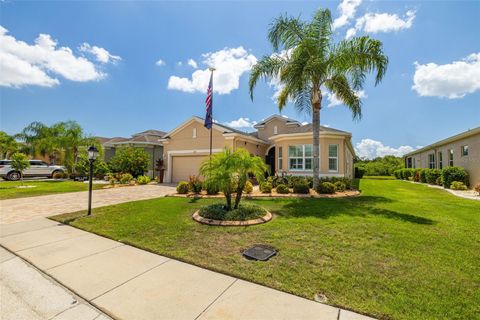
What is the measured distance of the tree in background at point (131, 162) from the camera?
18.8 metres

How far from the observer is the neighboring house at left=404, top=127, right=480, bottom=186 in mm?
13039

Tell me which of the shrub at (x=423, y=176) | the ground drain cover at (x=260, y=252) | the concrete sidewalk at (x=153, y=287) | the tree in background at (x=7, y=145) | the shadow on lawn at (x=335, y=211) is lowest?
the concrete sidewalk at (x=153, y=287)

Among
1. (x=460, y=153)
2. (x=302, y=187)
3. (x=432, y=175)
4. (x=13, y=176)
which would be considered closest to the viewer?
(x=302, y=187)

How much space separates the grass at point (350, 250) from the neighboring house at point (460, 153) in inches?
340

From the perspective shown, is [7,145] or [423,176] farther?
[7,145]

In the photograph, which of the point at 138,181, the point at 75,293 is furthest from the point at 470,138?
the point at 138,181

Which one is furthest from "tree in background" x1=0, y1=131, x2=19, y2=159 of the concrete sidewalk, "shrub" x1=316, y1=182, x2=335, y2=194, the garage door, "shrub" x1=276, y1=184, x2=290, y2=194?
"shrub" x1=316, y1=182, x2=335, y2=194

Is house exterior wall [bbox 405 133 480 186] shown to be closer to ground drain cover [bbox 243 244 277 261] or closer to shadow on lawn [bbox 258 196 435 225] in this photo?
shadow on lawn [bbox 258 196 435 225]

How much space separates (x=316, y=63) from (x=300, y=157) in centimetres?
737

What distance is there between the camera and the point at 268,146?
65.4 feet

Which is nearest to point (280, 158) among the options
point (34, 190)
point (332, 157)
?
point (332, 157)

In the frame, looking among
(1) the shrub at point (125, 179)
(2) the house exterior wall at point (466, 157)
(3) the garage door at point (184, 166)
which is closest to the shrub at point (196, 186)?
(3) the garage door at point (184, 166)

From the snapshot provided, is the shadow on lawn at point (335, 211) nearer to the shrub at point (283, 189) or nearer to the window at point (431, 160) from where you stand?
the shrub at point (283, 189)

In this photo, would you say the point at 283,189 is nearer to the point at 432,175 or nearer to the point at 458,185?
the point at 458,185
